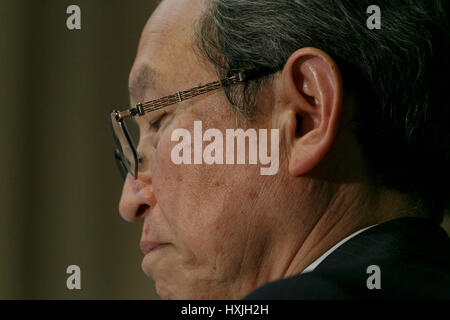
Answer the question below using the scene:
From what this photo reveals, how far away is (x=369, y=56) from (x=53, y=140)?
1.11 m

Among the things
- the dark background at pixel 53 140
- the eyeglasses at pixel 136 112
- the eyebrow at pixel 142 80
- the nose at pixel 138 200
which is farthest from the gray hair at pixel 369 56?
the dark background at pixel 53 140

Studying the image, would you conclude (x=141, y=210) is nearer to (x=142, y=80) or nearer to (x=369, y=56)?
(x=142, y=80)

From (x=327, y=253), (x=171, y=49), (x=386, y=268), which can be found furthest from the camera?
(x=171, y=49)

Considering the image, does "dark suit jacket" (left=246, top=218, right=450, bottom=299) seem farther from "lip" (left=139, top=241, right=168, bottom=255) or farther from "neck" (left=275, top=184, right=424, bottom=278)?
"lip" (left=139, top=241, right=168, bottom=255)

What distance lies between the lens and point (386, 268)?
0.87 metres

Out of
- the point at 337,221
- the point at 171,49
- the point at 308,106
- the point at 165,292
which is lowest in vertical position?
the point at 165,292

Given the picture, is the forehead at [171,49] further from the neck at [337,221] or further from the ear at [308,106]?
the neck at [337,221]

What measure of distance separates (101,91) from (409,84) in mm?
1126

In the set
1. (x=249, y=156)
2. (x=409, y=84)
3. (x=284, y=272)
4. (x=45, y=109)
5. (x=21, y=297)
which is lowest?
(x=21, y=297)

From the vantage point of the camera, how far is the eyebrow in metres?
1.11

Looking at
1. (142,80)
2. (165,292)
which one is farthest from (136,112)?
(165,292)

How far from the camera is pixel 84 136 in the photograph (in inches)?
73.9

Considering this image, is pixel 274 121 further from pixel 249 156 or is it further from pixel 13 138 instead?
pixel 13 138
